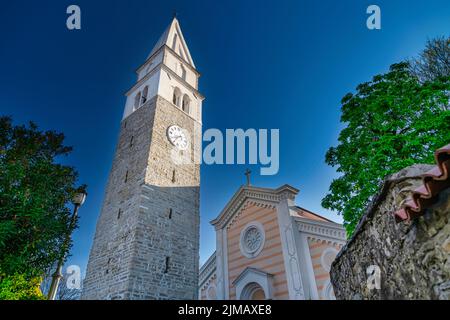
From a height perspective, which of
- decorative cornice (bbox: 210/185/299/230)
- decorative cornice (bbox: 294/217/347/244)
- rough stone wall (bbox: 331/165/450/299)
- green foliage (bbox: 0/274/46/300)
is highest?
decorative cornice (bbox: 210/185/299/230)

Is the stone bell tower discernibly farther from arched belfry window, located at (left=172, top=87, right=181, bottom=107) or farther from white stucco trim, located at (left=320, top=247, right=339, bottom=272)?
white stucco trim, located at (left=320, top=247, right=339, bottom=272)

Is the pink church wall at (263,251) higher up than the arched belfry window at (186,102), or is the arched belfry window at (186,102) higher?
the arched belfry window at (186,102)

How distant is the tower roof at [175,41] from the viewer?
940 inches

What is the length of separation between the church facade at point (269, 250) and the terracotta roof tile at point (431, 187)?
40.3 feet

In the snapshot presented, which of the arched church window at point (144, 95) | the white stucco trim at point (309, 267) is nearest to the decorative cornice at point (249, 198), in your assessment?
the white stucco trim at point (309, 267)

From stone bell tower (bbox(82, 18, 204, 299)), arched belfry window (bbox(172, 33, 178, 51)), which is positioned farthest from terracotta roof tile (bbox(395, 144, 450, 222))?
arched belfry window (bbox(172, 33, 178, 51))

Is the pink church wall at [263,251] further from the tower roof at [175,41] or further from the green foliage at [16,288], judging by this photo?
the tower roof at [175,41]

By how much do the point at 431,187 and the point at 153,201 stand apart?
44.8 ft

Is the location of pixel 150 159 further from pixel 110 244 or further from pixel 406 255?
pixel 406 255

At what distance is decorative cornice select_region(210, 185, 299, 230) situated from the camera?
17.1 meters

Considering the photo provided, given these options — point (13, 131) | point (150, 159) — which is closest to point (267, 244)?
point (150, 159)

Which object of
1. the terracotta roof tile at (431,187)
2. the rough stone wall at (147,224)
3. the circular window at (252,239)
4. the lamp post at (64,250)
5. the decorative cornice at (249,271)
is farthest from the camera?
the circular window at (252,239)

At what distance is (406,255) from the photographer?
2.88 metres

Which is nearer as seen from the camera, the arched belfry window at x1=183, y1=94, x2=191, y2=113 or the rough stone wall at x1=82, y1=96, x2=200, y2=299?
the rough stone wall at x1=82, y1=96, x2=200, y2=299
